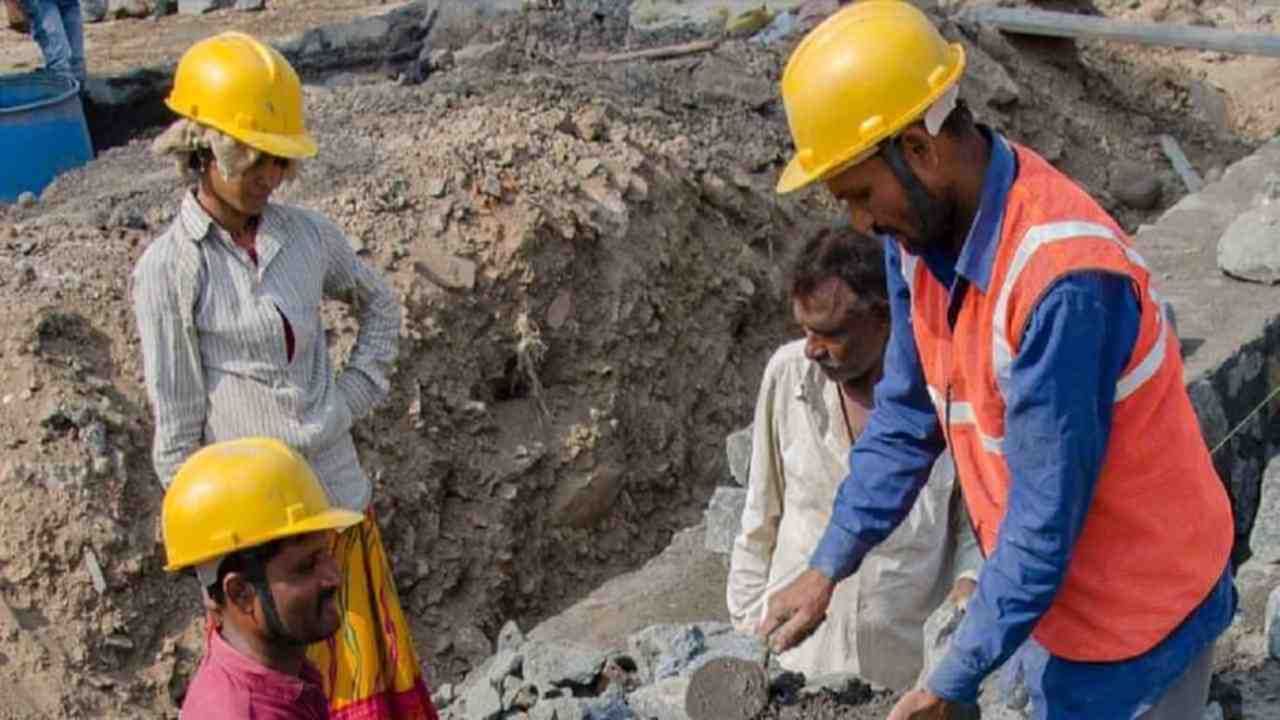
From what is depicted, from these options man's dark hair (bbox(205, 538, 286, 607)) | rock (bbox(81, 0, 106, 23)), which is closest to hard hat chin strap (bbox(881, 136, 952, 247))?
man's dark hair (bbox(205, 538, 286, 607))

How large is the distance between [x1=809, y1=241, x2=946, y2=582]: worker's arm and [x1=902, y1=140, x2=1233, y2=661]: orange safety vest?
29 cm

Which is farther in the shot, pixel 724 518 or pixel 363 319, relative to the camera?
pixel 724 518

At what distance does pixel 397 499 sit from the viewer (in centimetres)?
691

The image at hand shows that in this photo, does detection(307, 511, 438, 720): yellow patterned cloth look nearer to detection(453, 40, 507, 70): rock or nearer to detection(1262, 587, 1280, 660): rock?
detection(1262, 587, 1280, 660): rock

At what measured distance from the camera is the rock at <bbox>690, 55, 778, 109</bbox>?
380 inches

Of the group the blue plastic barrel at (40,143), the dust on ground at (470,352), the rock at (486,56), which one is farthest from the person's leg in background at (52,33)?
the rock at (486,56)

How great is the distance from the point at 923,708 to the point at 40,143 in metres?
7.54

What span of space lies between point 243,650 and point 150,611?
3560mm

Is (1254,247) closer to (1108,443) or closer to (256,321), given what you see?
(256,321)

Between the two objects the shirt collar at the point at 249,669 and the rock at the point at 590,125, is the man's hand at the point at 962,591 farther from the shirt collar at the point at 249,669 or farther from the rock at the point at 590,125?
the rock at the point at 590,125

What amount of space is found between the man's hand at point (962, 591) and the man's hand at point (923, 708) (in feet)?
3.15

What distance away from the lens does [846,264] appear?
388cm

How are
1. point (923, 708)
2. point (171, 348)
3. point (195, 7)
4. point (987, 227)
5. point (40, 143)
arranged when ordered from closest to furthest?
point (987, 227) < point (923, 708) < point (171, 348) < point (40, 143) < point (195, 7)

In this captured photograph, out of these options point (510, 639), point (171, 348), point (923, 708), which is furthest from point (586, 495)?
point (923, 708)
